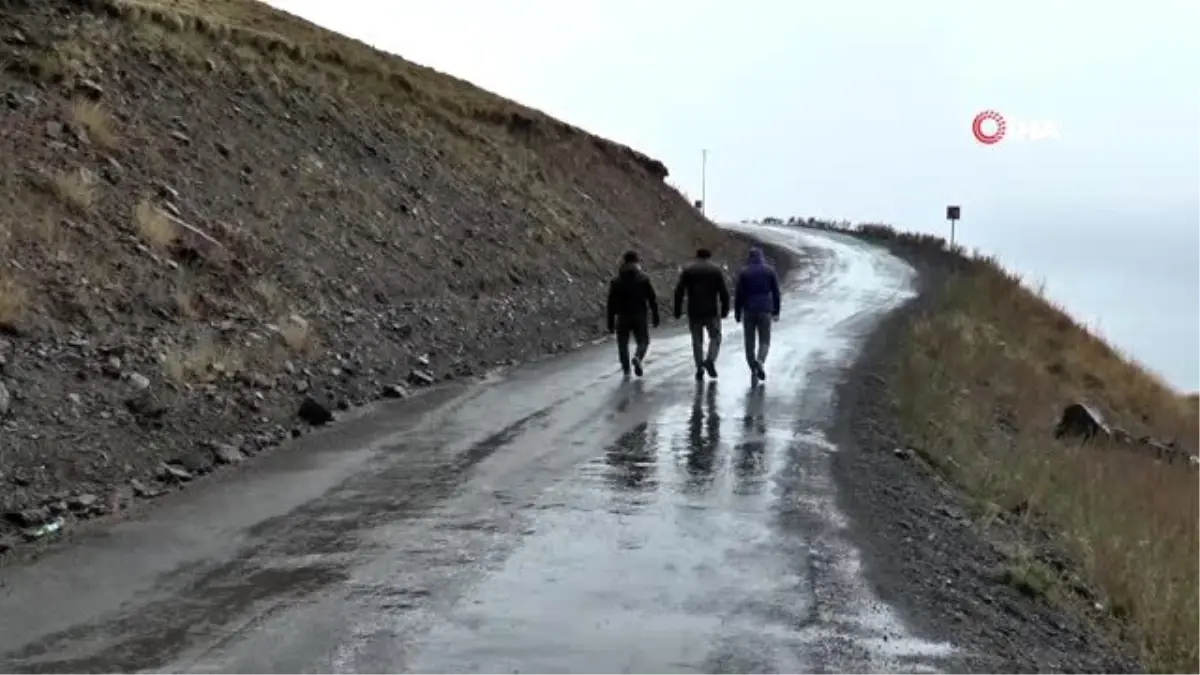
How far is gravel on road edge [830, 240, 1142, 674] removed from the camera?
6777 millimetres

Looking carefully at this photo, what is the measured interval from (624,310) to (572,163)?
69.9 ft

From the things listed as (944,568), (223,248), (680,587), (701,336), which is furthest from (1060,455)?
(223,248)

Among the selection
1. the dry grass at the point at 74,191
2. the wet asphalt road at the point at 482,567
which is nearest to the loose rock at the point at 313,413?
the wet asphalt road at the point at 482,567

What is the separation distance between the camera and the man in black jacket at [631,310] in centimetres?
1733

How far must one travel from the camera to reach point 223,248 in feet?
52.5

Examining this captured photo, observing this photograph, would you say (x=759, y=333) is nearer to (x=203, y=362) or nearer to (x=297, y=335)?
(x=297, y=335)

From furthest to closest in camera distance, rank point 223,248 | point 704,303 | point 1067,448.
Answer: point 704,303
point 223,248
point 1067,448

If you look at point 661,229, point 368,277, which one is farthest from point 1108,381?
point 368,277

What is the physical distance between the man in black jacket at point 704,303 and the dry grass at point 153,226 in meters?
6.86

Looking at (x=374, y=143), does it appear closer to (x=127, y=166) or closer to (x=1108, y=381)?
(x=127, y=166)

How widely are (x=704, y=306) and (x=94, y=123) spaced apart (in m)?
8.74

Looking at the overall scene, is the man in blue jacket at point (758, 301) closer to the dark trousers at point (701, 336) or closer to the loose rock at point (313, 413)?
the dark trousers at point (701, 336)

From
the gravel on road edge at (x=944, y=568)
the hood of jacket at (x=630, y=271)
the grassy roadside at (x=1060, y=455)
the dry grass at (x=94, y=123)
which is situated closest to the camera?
the gravel on road edge at (x=944, y=568)

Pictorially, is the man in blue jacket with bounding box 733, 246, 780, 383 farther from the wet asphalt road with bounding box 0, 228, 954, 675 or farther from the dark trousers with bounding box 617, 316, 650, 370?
the wet asphalt road with bounding box 0, 228, 954, 675
